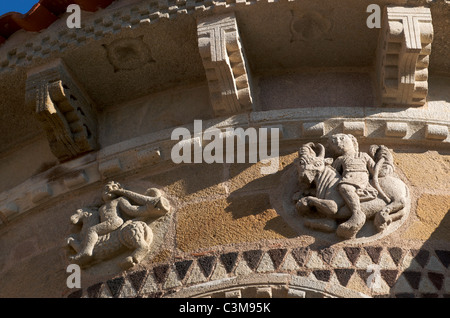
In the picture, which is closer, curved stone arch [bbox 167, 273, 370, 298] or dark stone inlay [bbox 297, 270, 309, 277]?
curved stone arch [bbox 167, 273, 370, 298]

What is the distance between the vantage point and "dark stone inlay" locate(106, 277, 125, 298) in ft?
17.7

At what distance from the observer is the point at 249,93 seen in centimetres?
612

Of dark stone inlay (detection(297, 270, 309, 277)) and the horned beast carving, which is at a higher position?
the horned beast carving

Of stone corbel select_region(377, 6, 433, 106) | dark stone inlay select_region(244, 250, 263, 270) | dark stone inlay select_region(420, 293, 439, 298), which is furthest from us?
stone corbel select_region(377, 6, 433, 106)

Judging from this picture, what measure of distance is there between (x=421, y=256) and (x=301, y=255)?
680mm

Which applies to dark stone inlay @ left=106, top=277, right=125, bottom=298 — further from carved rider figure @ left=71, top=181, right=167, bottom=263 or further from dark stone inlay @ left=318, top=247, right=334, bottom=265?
dark stone inlay @ left=318, top=247, right=334, bottom=265

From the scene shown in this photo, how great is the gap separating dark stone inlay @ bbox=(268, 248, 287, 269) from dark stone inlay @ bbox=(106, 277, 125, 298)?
2.94 ft

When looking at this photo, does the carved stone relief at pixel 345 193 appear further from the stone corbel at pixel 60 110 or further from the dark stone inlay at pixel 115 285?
the stone corbel at pixel 60 110

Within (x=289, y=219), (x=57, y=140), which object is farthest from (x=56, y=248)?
(x=289, y=219)

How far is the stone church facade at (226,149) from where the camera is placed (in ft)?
17.5

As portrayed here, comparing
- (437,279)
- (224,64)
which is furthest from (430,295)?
(224,64)

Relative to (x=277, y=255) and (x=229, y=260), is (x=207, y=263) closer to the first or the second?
(x=229, y=260)

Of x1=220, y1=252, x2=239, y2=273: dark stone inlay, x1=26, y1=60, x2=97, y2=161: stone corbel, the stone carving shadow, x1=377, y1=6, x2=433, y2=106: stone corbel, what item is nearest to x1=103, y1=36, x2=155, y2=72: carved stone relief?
x1=26, y1=60, x2=97, y2=161: stone corbel

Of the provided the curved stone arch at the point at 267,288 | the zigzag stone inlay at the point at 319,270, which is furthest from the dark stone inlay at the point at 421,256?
the curved stone arch at the point at 267,288
